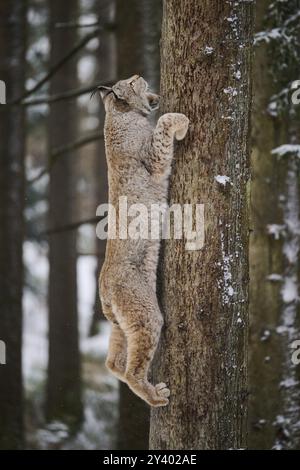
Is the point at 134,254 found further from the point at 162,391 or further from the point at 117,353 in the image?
the point at 162,391

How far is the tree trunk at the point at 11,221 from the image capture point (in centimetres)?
816

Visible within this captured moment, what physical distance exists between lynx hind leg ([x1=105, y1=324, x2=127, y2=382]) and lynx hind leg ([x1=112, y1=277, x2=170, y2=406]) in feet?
0.66

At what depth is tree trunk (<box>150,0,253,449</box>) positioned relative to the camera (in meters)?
3.99

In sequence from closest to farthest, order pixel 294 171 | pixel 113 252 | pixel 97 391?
pixel 113 252 < pixel 294 171 < pixel 97 391

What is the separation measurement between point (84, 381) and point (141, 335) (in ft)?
25.1

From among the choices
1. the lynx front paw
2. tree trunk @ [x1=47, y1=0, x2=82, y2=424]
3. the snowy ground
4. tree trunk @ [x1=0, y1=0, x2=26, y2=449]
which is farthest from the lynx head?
tree trunk @ [x1=47, y1=0, x2=82, y2=424]

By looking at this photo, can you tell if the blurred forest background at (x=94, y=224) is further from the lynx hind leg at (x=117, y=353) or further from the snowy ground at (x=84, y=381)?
the lynx hind leg at (x=117, y=353)

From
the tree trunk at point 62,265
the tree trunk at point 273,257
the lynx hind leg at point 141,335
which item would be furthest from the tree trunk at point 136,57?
the tree trunk at point 62,265

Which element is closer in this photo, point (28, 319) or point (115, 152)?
point (115, 152)

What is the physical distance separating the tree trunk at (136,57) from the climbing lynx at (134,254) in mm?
1887
